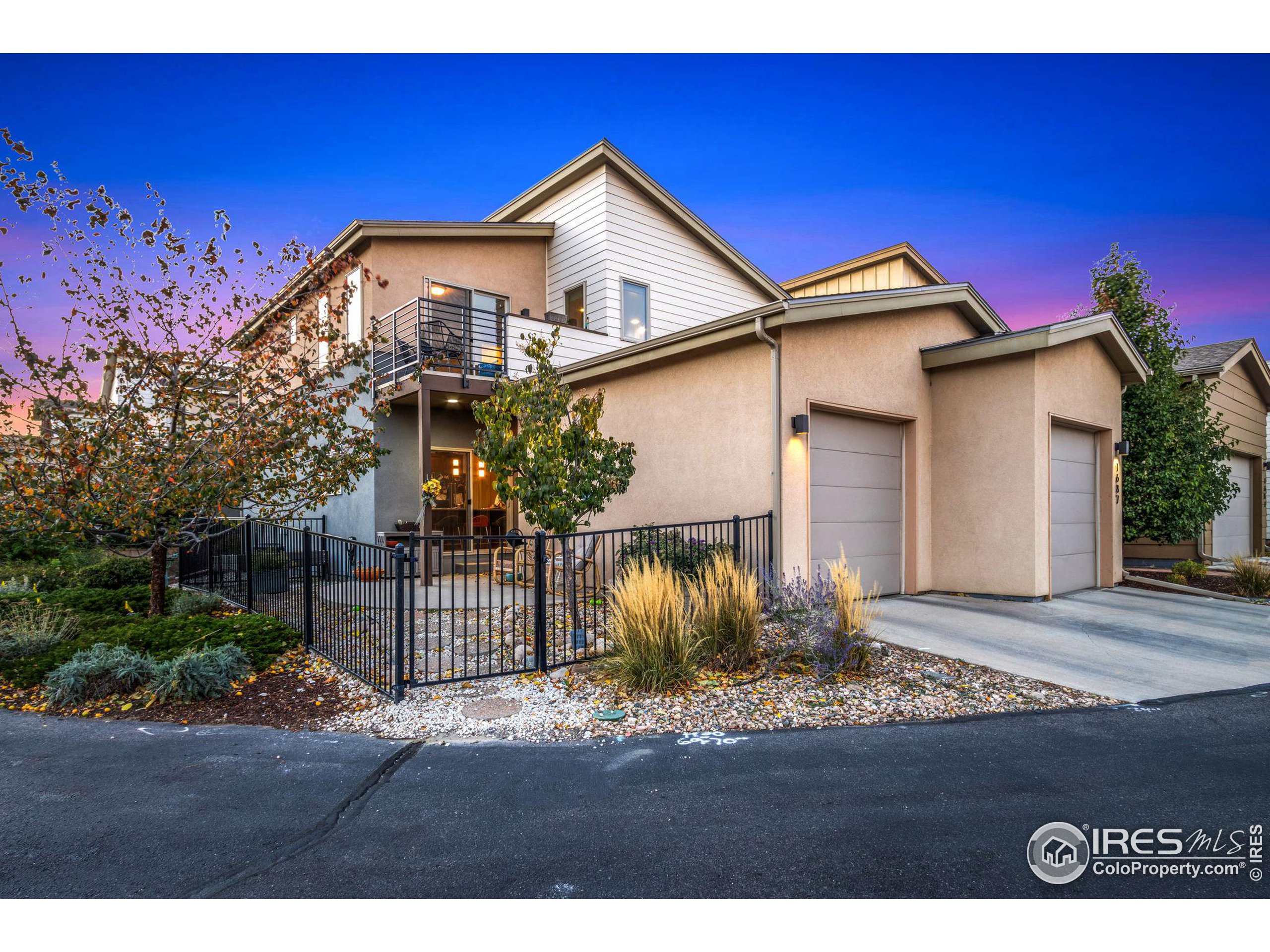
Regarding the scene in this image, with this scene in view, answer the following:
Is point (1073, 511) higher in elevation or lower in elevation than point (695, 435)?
lower

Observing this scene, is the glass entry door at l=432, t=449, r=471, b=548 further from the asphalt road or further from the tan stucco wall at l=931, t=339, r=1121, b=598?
the tan stucco wall at l=931, t=339, r=1121, b=598

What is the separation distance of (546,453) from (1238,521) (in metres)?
18.2

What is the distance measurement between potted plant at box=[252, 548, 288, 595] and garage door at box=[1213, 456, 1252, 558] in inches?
727

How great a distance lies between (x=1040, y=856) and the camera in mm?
2670

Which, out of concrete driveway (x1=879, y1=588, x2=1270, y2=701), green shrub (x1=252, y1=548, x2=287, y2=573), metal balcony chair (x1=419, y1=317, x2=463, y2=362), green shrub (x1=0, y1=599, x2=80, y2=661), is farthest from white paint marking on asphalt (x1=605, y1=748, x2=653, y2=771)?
metal balcony chair (x1=419, y1=317, x2=463, y2=362)

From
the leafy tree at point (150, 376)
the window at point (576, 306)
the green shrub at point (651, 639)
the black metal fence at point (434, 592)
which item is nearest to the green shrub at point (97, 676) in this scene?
the black metal fence at point (434, 592)

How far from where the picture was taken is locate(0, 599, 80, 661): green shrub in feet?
19.0

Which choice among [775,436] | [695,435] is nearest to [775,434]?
[775,436]

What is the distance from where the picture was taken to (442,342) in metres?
12.1

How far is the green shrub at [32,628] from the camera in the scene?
5.79 m

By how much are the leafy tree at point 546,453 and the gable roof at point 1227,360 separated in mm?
13625

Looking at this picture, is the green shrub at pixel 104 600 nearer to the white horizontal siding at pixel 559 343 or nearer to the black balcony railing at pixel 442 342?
the black balcony railing at pixel 442 342

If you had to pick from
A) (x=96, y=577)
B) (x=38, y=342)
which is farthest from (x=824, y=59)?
(x=96, y=577)

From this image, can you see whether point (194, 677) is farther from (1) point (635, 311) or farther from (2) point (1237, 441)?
(2) point (1237, 441)
